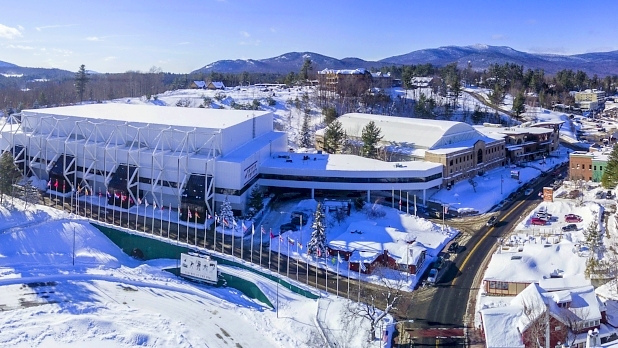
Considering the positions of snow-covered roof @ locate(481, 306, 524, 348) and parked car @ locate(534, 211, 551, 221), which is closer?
snow-covered roof @ locate(481, 306, 524, 348)

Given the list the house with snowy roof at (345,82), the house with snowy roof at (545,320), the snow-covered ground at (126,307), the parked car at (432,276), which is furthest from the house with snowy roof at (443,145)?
the snow-covered ground at (126,307)

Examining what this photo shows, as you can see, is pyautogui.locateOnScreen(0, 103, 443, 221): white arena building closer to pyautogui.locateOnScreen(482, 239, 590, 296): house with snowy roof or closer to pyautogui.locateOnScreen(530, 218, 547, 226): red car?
pyautogui.locateOnScreen(530, 218, 547, 226): red car

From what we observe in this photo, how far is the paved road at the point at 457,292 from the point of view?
25422 millimetres

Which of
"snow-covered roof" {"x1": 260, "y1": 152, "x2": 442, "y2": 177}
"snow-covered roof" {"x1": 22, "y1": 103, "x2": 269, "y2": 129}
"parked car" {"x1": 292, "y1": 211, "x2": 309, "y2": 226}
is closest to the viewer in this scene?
"parked car" {"x1": 292, "y1": 211, "x2": 309, "y2": 226}

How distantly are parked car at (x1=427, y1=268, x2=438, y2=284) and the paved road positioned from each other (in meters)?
0.33

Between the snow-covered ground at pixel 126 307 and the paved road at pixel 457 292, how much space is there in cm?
347

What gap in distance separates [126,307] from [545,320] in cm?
1953

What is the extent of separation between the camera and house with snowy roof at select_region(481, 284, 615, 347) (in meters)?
22.1

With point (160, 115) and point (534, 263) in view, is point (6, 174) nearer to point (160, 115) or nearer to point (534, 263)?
point (160, 115)

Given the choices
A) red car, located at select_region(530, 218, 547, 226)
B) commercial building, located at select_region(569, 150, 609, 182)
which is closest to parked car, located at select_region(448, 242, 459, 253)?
red car, located at select_region(530, 218, 547, 226)

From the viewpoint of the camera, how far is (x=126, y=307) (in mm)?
26734

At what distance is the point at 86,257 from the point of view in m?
33.5

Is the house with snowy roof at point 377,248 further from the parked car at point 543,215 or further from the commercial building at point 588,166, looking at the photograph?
the commercial building at point 588,166

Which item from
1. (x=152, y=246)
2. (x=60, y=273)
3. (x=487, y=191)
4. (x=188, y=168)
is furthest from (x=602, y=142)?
(x=60, y=273)
